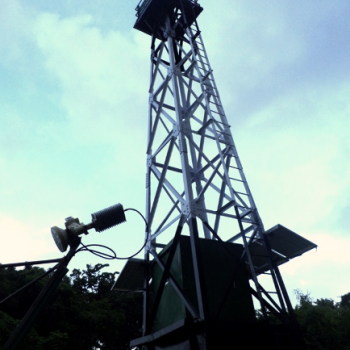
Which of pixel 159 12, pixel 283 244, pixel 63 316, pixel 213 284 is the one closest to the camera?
pixel 213 284

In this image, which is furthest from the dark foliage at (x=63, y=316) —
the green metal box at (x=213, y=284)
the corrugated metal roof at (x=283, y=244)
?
the corrugated metal roof at (x=283, y=244)

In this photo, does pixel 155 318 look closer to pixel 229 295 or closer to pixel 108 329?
pixel 229 295

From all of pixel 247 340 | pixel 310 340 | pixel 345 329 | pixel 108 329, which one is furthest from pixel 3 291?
pixel 345 329

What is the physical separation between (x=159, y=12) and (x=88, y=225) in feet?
41.2

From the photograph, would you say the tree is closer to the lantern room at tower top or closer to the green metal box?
the green metal box

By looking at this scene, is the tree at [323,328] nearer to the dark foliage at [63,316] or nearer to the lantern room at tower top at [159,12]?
the dark foliage at [63,316]

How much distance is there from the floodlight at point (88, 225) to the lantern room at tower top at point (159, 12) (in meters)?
11.5

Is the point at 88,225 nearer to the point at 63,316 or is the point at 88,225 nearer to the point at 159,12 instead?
the point at 159,12

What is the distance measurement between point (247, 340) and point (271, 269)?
201 cm

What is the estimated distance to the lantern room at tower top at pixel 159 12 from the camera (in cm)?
1363

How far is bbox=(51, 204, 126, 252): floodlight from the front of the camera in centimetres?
367

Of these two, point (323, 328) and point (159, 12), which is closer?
point (159, 12)

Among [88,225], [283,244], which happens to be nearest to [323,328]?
[283,244]

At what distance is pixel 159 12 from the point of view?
45.5ft
